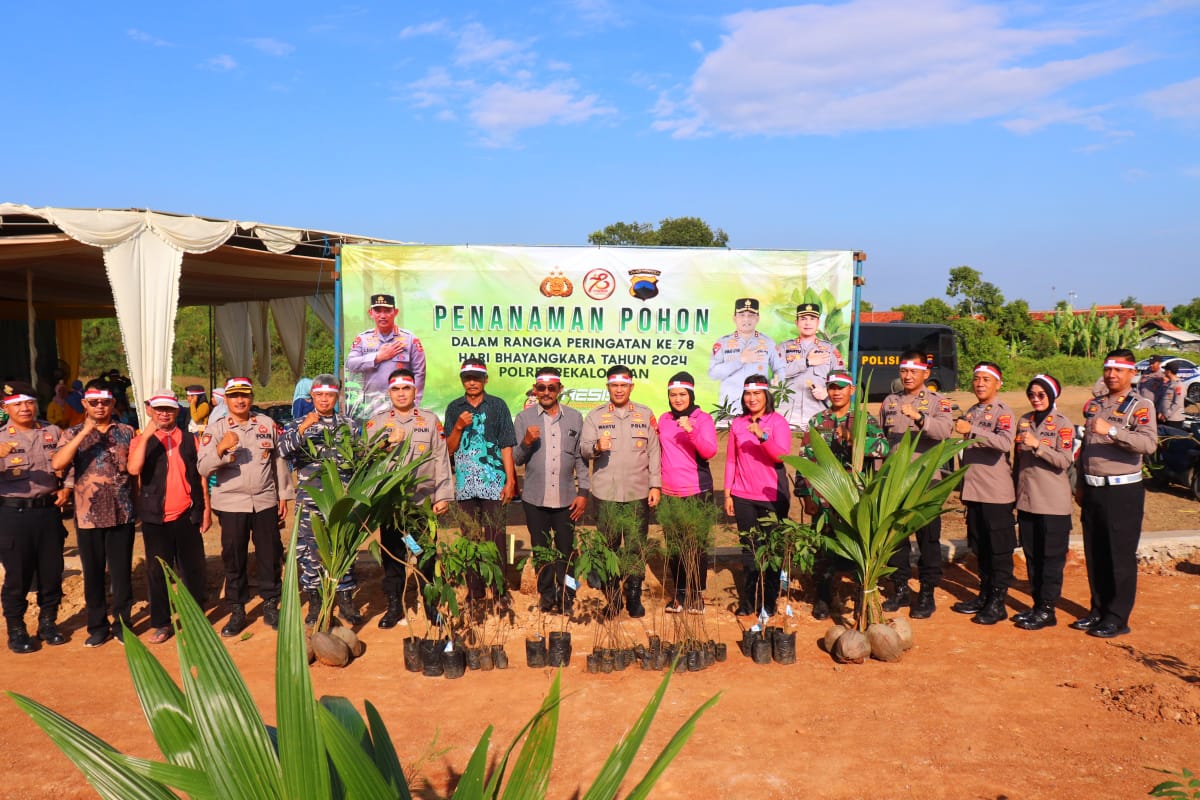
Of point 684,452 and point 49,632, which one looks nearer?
point 49,632

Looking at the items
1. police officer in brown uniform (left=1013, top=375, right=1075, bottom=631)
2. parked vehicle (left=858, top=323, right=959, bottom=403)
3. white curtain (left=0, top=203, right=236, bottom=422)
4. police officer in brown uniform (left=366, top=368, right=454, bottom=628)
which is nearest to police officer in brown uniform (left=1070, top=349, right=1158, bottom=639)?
police officer in brown uniform (left=1013, top=375, right=1075, bottom=631)

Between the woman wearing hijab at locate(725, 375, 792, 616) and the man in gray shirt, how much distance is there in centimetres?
100

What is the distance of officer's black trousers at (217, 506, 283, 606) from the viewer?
207 inches

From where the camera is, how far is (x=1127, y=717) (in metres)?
4.05

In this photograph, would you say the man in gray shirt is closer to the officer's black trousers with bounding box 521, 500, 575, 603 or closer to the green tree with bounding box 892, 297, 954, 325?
the officer's black trousers with bounding box 521, 500, 575, 603

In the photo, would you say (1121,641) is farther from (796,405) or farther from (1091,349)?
(1091,349)

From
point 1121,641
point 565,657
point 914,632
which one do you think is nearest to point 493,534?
point 565,657

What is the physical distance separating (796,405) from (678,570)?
2529 millimetres

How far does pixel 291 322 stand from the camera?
581 inches

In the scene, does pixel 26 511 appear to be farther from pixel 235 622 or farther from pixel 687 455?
pixel 687 455

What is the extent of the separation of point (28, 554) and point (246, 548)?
1171mm

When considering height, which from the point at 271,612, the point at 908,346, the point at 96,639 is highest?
the point at 908,346

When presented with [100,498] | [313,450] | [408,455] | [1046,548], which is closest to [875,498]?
[1046,548]

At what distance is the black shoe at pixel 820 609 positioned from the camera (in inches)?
224
